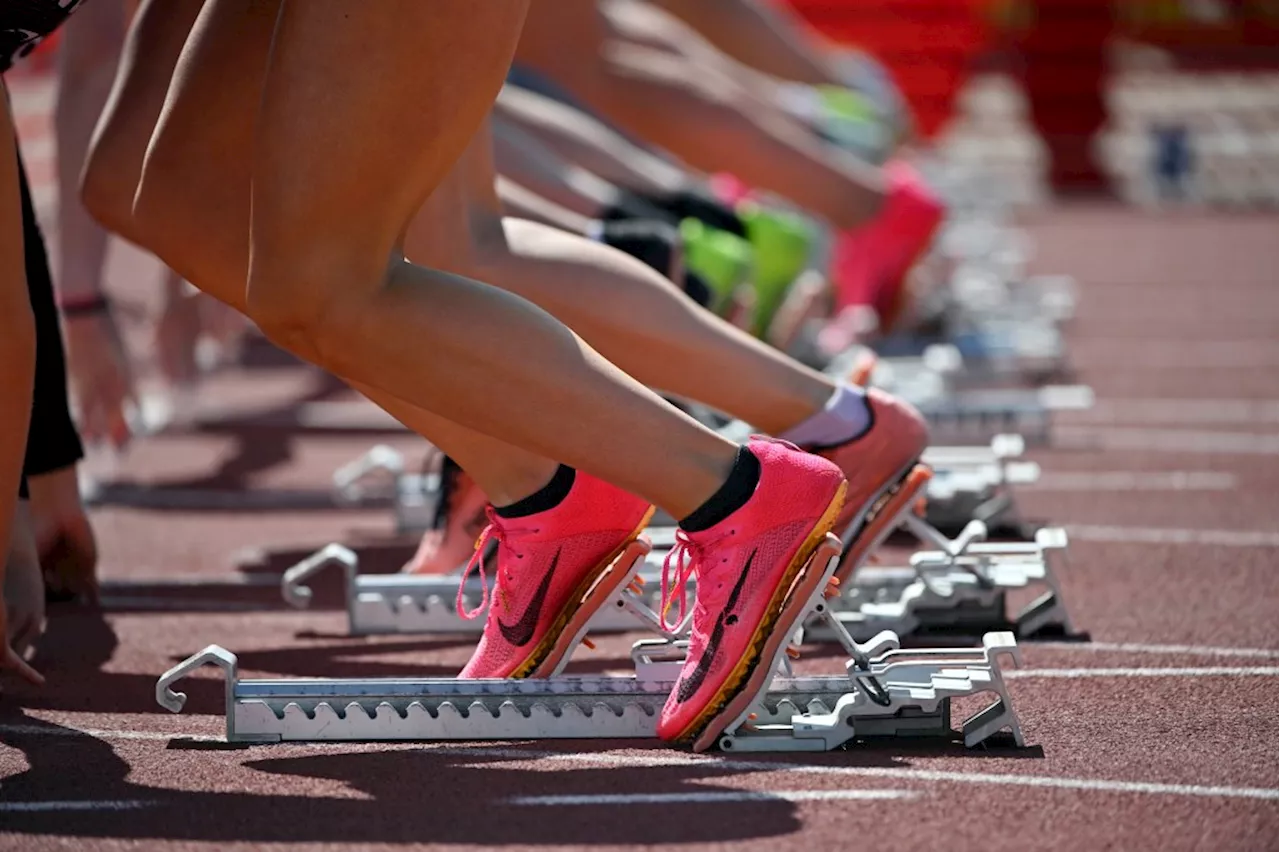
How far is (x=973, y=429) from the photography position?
6.28 m

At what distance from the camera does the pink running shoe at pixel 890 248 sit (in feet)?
23.7

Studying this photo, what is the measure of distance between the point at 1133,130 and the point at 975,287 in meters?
11.5

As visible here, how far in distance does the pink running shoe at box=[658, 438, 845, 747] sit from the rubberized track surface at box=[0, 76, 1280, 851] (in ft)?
0.35

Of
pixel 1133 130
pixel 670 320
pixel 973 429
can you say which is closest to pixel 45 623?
pixel 670 320

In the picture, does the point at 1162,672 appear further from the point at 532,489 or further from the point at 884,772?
the point at 532,489

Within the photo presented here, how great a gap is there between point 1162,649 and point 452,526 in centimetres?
151

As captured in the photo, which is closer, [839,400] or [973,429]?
[839,400]

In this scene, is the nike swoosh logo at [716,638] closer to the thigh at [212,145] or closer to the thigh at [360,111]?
the thigh at [360,111]

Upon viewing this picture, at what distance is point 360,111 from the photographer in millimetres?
2840

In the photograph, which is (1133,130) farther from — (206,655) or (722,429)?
(206,655)

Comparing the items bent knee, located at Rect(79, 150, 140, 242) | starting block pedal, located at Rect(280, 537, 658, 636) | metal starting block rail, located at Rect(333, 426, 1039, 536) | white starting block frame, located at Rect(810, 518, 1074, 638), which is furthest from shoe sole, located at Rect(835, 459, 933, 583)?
bent knee, located at Rect(79, 150, 140, 242)

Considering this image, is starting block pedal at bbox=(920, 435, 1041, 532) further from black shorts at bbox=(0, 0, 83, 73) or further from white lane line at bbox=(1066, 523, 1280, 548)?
black shorts at bbox=(0, 0, 83, 73)

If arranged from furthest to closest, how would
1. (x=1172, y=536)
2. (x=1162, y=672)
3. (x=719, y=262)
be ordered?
1. (x=719, y=262)
2. (x=1172, y=536)
3. (x=1162, y=672)

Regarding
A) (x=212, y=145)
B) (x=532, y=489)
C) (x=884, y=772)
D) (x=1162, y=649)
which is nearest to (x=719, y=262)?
(x=1162, y=649)
